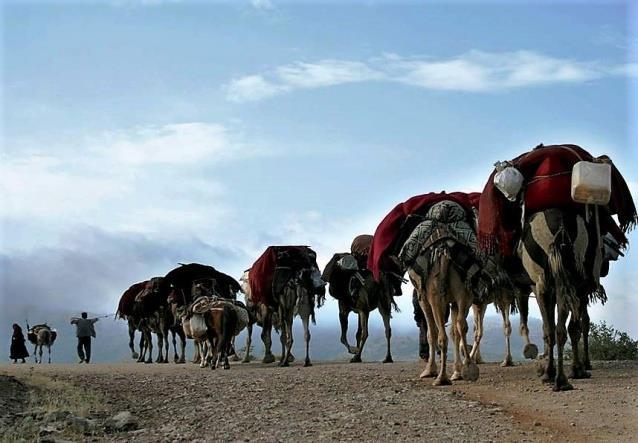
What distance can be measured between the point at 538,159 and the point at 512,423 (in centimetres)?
461

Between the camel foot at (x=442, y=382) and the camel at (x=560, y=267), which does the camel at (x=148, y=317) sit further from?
the camel at (x=560, y=267)

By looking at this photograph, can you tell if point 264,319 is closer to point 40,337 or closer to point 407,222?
point 407,222

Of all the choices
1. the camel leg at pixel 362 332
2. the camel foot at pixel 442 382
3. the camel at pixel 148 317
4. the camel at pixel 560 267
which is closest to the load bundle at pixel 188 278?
the camel at pixel 148 317

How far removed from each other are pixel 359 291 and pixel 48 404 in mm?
10005

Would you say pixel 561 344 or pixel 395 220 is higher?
pixel 395 220

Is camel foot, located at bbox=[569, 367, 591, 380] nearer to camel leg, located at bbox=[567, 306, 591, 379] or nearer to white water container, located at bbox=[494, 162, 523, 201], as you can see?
camel leg, located at bbox=[567, 306, 591, 379]

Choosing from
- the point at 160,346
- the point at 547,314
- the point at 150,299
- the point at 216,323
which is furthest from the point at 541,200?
the point at 160,346

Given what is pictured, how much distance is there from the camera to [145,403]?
16609 millimetres

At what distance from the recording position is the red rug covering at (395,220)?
1764cm

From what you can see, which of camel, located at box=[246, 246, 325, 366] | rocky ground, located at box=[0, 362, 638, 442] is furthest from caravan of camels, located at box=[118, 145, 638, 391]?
camel, located at box=[246, 246, 325, 366]

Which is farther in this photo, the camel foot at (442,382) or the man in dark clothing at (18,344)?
the man in dark clothing at (18,344)

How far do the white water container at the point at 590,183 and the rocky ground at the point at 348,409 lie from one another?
2.79m

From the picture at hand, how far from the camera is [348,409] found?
554 inches

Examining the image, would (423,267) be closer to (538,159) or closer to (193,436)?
(538,159)
